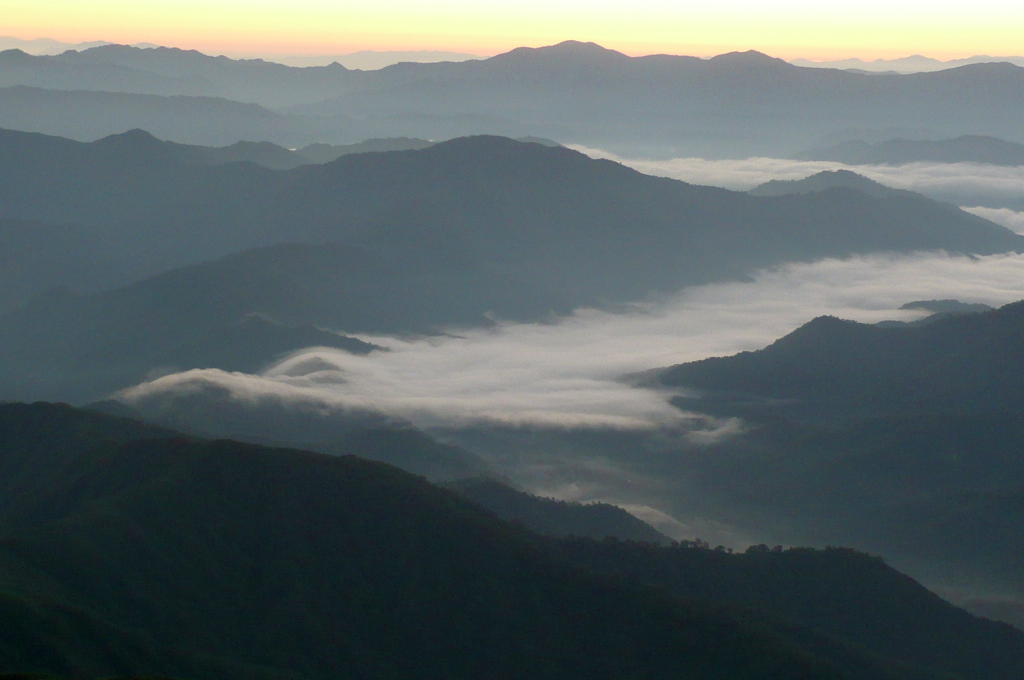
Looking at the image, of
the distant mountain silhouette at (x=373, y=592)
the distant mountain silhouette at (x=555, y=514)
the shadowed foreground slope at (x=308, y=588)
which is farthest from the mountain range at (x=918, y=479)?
the shadowed foreground slope at (x=308, y=588)

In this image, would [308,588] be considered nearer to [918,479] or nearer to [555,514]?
[555,514]

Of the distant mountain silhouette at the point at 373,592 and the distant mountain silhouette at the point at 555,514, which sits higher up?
the distant mountain silhouette at the point at 555,514

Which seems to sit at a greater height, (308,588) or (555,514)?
(555,514)

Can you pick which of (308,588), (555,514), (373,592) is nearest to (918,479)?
(555,514)

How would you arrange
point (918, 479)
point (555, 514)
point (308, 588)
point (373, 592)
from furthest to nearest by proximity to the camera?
point (918, 479) < point (555, 514) < point (373, 592) < point (308, 588)

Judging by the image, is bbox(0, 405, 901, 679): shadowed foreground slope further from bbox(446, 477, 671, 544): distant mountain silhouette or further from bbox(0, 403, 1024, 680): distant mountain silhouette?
bbox(446, 477, 671, 544): distant mountain silhouette

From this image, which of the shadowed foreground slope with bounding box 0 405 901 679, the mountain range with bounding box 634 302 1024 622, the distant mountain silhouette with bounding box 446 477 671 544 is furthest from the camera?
the mountain range with bounding box 634 302 1024 622

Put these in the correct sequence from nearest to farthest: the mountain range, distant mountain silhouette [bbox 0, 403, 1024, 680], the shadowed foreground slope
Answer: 1. the shadowed foreground slope
2. distant mountain silhouette [bbox 0, 403, 1024, 680]
3. the mountain range

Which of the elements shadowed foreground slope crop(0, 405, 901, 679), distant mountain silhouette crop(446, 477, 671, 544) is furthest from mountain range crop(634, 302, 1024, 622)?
shadowed foreground slope crop(0, 405, 901, 679)

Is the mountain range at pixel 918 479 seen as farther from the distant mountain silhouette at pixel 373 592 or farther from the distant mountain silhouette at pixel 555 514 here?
the distant mountain silhouette at pixel 373 592
